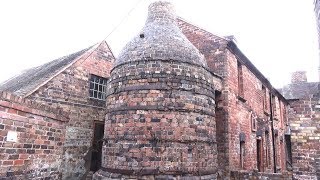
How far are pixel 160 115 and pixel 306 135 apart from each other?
401 cm

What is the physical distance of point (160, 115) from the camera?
681 cm

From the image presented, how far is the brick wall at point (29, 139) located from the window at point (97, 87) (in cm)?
571

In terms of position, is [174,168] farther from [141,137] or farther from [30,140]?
[30,140]

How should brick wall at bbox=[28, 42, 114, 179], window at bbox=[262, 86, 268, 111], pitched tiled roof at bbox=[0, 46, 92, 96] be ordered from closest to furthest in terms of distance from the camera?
pitched tiled roof at bbox=[0, 46, 92, 96] → brick wall at bbox=[28, 42, 114, 179] → window at bbox=[262, 86, 268, 111]

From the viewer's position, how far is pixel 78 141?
10.5m

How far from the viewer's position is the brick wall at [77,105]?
389 inches

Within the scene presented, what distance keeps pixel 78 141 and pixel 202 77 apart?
6.05 meters

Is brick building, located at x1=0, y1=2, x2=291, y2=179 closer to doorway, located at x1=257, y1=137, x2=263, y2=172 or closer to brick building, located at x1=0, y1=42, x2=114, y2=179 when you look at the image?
brick building, located at x1=0, y1=42, x2=114, y2=179

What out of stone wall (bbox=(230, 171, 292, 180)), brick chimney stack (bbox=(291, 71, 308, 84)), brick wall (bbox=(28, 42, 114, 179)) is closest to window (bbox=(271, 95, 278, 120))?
brick chimney stack (bbox=(291, 71, 308, 84))

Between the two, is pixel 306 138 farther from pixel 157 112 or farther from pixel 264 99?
pixel 264 99

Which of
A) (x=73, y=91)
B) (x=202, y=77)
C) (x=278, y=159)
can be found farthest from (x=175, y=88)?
(x=278, y=159)

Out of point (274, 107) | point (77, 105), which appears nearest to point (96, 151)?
point (77, 105)

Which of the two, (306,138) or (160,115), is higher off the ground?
(160,115)

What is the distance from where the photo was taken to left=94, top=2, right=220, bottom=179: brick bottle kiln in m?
6.60
